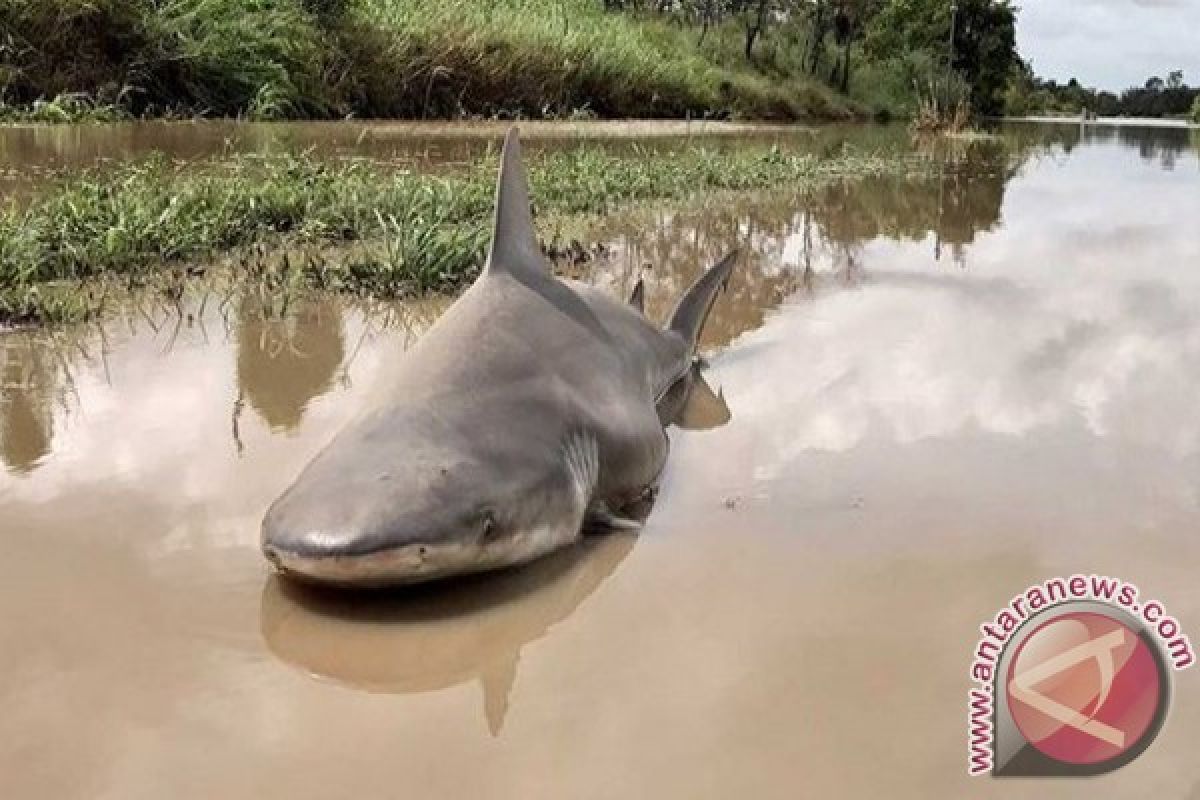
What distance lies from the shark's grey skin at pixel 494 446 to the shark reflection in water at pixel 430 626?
65 mm

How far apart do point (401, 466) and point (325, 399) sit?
165 cm

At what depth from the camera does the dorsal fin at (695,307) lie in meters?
4.91

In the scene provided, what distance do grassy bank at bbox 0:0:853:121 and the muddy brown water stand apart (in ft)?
34.7

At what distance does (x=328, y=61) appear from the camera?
17562 millimetres

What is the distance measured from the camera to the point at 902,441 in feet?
12.4

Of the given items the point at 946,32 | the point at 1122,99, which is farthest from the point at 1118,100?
the point at 946,32

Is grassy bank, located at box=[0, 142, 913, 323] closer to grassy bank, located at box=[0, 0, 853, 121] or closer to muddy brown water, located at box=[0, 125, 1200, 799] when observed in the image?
muddy brown water, located at box=[0, 125, 1200, 799]

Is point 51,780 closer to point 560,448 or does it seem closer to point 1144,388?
point 560,448

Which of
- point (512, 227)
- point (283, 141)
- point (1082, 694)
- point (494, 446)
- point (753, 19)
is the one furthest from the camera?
point (753, 19)

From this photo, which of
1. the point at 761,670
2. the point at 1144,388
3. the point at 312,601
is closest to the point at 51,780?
the point at 312,601

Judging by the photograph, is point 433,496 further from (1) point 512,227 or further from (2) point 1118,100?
(2) point 1118,100

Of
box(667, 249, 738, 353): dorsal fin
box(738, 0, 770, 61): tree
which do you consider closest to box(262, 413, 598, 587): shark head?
box(667, 249, 738, 353): dorsal fin

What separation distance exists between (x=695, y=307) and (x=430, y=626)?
9.15ft

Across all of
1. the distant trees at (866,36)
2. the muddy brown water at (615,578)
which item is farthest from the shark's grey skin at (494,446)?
the distant trees at (866,36)
